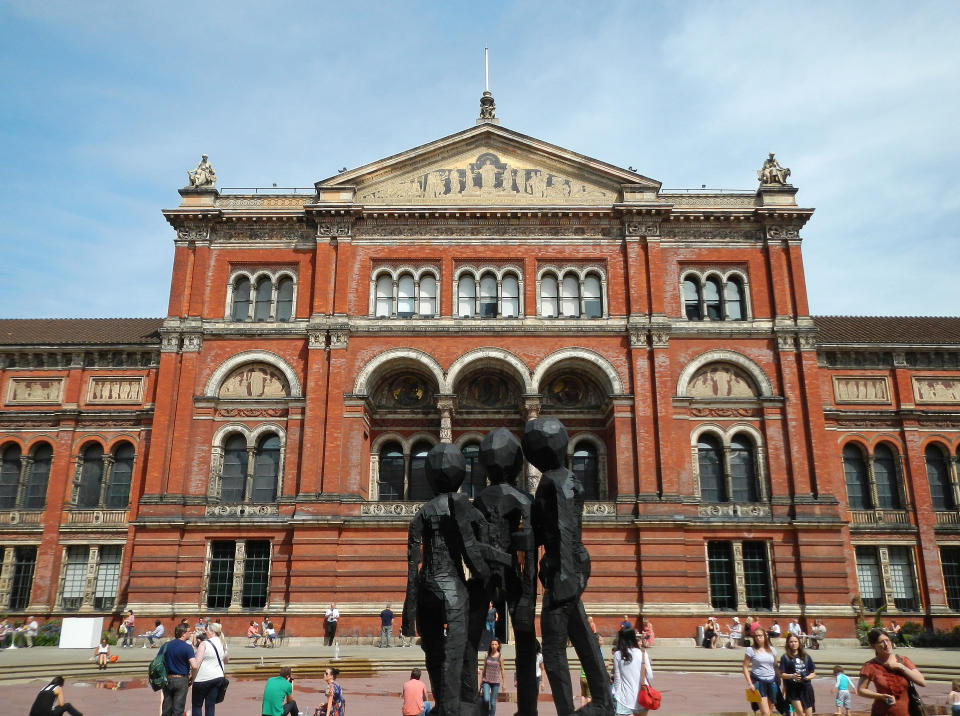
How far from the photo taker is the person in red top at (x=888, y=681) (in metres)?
8.16

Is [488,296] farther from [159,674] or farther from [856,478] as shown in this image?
[159,674]

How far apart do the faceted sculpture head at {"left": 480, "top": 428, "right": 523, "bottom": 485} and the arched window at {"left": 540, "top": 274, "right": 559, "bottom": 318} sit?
23745 mm

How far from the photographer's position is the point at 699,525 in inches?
1196

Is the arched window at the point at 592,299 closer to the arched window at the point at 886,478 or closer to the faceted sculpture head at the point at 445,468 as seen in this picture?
the arched window at the point at 886,478

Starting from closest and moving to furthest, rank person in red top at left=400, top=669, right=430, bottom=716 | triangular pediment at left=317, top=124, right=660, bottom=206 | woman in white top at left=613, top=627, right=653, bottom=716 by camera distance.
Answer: woman in white top at left=613, top=627, right=653, bottom=716
person in red top at left=400, top=669, right=430, bottom=716
triangular pediment at left=317, top=124, right=660, bottom=206

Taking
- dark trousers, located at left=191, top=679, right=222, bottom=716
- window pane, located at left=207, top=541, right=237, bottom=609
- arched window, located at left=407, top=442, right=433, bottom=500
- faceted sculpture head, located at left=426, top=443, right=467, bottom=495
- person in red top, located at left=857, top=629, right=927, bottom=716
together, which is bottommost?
dark trousers, located at left=191, top=679, right=222, bottom=716

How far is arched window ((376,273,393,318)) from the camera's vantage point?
33344mm

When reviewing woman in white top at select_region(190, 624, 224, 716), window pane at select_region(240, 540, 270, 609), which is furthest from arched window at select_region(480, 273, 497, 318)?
woman in white top at select_region(190, 624, 224, 716)

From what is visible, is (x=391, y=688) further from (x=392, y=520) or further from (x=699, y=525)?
(x=699, y=525)

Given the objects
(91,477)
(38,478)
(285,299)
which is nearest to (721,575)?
(285,299)

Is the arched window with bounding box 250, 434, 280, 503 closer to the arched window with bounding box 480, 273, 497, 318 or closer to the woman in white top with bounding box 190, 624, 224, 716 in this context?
the arched window with bounding box 480, 273, 497, 318

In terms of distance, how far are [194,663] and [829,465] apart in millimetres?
27492

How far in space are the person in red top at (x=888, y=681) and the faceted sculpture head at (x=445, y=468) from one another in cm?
503

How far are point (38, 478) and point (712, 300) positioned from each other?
3068 centimetres
